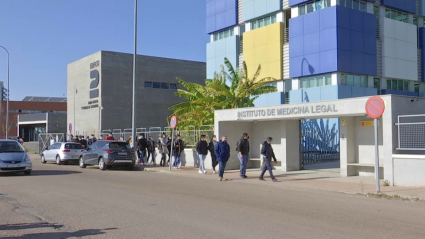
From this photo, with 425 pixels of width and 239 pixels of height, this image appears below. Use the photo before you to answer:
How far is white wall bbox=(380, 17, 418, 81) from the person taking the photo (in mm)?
33156

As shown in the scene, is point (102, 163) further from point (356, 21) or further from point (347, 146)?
point (356, 21)

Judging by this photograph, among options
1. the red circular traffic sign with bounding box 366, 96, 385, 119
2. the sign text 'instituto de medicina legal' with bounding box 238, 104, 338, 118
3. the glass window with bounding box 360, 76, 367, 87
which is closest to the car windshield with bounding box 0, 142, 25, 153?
the sign text 'instituto de medicina legal' with bounding box 238, 104, 338, 118

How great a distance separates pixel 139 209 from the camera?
1005cm

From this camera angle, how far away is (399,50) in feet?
112

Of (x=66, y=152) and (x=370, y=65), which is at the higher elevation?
(x=370, y=65)

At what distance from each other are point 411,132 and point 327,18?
57.4ft

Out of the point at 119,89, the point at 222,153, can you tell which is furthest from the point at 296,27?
the point at 119,89

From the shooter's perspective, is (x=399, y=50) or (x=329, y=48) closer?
(x=329, y=48)

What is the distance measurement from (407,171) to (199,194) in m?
6.89

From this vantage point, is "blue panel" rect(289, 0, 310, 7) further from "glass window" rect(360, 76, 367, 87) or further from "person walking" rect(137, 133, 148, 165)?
"person walking" rect(137, 133, 148, 165)

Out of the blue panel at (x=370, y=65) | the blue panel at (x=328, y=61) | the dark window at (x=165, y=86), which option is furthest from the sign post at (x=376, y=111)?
the dark window at (x=165, y=86)

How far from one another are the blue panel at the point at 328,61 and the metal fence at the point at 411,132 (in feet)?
50.0

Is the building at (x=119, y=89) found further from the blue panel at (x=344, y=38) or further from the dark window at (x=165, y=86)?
the blue panel at (x=344, y=38)

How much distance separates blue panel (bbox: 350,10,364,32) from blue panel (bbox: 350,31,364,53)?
1.12 ft
